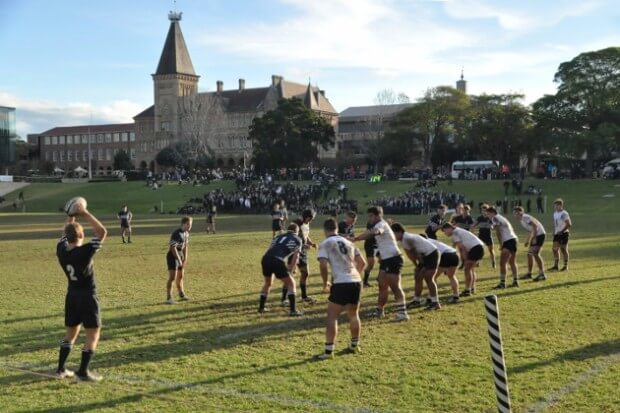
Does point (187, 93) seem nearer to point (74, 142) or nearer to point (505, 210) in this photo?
point (74, 142)

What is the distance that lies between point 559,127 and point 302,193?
1226 inches

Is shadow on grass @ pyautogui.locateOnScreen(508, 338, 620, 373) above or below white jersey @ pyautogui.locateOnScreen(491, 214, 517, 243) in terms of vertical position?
below

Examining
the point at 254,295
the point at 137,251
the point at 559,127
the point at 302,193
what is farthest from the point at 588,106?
the point at 254,295

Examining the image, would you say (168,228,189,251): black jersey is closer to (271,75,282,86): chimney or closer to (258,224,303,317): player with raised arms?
(258,224,303,317): player with raised arms

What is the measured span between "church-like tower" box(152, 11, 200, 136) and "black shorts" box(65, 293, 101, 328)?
112 metres

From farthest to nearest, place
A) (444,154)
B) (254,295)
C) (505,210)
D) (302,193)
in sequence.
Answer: (444,154), (302,193), (505,210), (254,295)

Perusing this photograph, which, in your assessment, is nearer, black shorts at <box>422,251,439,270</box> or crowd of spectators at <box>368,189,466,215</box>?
black shorts at <box>422,251,439,270</box>

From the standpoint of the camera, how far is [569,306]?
11227 millimetres

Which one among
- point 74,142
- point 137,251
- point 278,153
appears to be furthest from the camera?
point 74,142

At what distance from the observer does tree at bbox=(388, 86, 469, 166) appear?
76500 mm

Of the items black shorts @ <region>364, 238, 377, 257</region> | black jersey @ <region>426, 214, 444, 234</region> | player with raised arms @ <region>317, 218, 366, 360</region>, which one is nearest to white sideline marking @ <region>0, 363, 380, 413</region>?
player with raised arms @ <region>317, 218, 366, 360</region>

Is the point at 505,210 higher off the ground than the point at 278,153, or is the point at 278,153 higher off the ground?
the point at 278,153

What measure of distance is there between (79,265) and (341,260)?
11.0ft

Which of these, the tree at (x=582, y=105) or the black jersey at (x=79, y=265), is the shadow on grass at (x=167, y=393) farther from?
the tree at (x=582, y=105)
